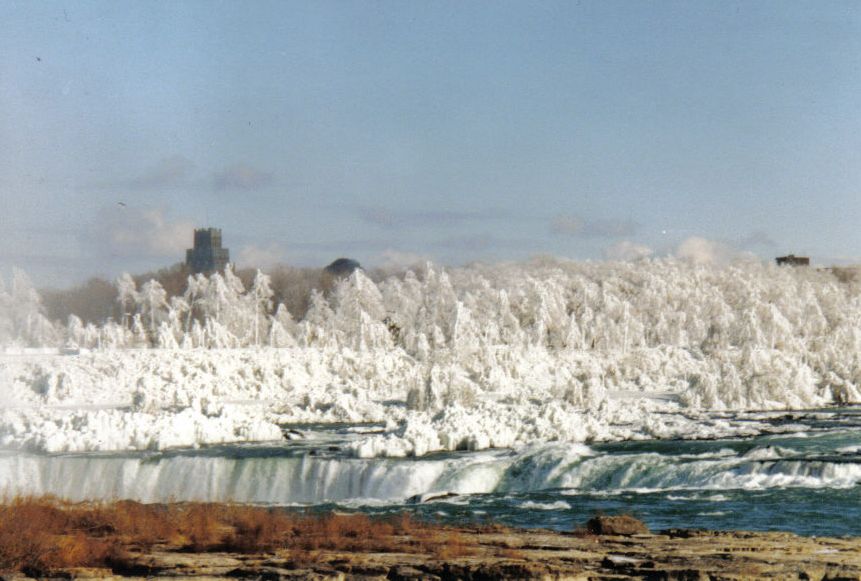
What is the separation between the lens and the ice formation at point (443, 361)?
1731 inches

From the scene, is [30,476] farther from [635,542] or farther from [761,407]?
[761,407]

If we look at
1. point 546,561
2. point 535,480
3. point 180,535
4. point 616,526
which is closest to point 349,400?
point 535,480

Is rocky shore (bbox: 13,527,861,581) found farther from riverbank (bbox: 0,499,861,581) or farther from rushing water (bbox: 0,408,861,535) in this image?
rushing water (bbox: 0,408,861,535)

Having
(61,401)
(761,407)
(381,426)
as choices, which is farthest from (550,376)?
(61,401)

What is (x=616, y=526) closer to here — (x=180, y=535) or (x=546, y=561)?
(x=546, y=561)

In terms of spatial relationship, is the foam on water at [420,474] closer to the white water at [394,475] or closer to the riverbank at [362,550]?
the white water at [394,475]

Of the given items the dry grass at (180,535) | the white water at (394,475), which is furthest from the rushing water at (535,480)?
the dry grass at (180,535)

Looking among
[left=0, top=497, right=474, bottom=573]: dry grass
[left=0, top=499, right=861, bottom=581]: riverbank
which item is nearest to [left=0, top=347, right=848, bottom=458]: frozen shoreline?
[left=0, top=497, right=474, bottom=573]: dry grass

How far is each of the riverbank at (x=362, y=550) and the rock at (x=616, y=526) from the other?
0.06 meters

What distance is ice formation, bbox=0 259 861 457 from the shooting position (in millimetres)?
43969

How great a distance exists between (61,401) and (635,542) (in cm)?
4842

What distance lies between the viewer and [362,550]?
20.2 metres

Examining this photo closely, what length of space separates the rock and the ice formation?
15.4m

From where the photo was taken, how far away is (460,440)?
40219 mm
